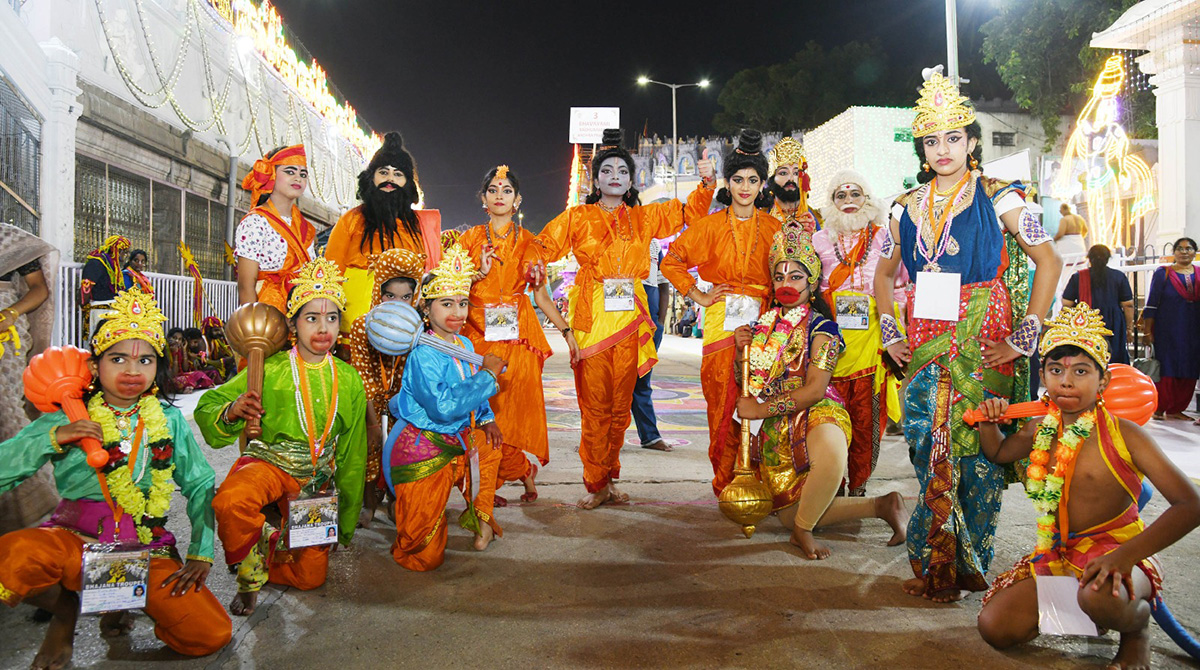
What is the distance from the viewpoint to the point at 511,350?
4.73 meters

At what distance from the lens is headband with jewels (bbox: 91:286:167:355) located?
8.98 ft

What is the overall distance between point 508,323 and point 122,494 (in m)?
2.32

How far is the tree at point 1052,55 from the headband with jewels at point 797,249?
18.6 m

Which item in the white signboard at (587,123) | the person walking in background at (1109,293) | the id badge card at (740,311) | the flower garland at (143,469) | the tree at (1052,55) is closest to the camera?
the flower garland at (143,469)

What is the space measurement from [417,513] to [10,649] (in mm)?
1521

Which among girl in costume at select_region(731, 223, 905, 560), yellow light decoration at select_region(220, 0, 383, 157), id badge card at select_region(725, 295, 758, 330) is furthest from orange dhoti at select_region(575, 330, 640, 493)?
yellow light decoration at select_region(220, 0, 383, 157)

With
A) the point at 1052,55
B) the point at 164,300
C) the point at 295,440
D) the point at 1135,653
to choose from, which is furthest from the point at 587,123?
the point at 1135,653

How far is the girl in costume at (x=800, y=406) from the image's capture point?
12.3ft

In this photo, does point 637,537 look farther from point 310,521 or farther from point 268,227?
point 268,227

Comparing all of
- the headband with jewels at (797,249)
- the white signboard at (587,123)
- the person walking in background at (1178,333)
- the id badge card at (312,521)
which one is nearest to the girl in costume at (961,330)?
the headband with jewels at (797,249)

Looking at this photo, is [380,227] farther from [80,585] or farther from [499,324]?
[80,585]

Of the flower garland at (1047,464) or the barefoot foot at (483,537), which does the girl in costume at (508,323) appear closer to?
the barefoot foot at (483,537)

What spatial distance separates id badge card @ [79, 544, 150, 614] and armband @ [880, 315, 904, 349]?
3.00 m

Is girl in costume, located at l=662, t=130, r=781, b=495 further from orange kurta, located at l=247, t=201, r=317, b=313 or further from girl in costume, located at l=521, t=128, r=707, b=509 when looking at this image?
orange kurta, located at l=247, t=201, r=317, b=313
